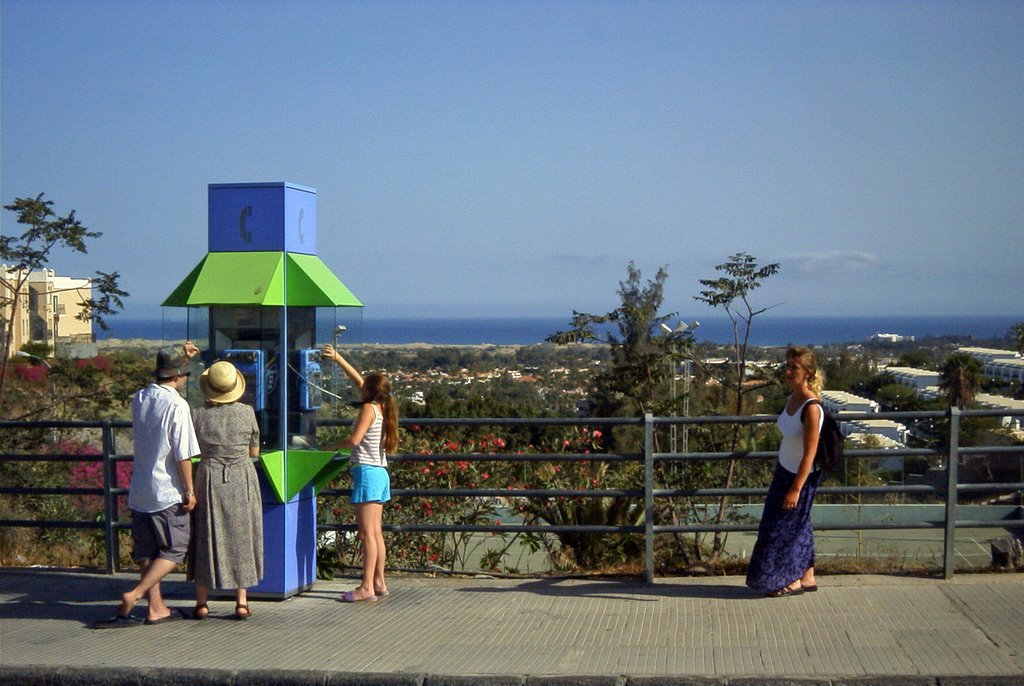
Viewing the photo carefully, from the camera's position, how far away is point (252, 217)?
313 inches

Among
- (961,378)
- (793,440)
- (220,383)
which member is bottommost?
(961,378)

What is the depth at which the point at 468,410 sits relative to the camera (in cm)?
1553

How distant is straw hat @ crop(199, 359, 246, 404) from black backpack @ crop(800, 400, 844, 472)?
410cm

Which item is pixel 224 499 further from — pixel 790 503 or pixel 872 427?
pixel 872 427

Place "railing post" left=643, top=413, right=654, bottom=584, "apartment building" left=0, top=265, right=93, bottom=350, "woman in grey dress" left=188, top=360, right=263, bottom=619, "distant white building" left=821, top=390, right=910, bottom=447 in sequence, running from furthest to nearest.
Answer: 1. "apartment building" left=0, top=265, right=93, bottom=350
2. "distant white building" left=821, top=390, right=910, bottom=447
3. "railing post" left=643, top=413, right=654, bottom=584
4. "woman in grey dress" left=188, top=360, right=263, bottom=619

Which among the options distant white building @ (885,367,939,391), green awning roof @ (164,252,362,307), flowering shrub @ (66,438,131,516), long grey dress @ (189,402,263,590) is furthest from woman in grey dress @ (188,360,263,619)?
distant white building @ (885,367,939,391)

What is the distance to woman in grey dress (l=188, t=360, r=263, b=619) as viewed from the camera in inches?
287

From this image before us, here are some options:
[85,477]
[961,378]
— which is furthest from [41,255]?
[961,378]

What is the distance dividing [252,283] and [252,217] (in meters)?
0.58

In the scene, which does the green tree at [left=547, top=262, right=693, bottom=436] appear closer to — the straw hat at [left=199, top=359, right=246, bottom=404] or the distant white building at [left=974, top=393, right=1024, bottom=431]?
the straw hat at [left=199, top=359, right=246, bottom=404]

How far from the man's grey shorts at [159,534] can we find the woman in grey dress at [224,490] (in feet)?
0.45

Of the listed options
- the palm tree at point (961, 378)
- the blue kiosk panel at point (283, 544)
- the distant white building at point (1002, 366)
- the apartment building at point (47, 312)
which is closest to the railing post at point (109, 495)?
the blue kiosk panel at point (283, 544)

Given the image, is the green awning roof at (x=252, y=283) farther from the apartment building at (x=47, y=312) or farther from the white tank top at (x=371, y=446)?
the apartment building at (x=47, y=312)

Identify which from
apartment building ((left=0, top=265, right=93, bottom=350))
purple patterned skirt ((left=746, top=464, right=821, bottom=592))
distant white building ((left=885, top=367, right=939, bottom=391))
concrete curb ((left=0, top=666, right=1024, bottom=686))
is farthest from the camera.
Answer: distant white building ((left=885, top=367, right=939, bottom=391))
